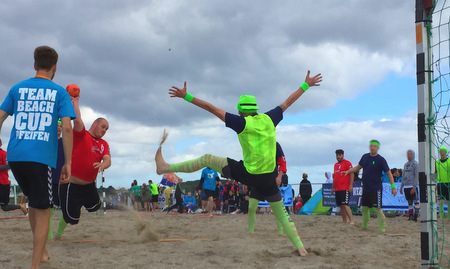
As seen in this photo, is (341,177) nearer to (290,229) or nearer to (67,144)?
(290,229)

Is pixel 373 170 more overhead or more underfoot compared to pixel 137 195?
more overhead

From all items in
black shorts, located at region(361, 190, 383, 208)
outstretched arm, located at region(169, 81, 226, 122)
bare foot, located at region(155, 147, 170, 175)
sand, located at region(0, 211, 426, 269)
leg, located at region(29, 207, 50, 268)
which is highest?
outstretched arm, located at region(169, 81, 226, 122)

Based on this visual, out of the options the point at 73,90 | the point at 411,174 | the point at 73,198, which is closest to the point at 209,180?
the point at 411,174

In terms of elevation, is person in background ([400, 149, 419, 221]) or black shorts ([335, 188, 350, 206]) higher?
person in background ([400, 149, 419, 221])

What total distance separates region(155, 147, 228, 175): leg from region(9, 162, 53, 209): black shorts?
2.01 meters

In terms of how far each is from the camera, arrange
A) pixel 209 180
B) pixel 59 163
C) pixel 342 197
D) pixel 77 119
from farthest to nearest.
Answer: pixel 209 180 → pixel 342 197 → pixel 59 163 → pixel 77 119

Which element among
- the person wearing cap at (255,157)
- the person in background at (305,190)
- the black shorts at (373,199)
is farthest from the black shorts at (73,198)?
the person in background at (305,190)

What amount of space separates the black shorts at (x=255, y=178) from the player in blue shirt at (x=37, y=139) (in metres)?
2.13

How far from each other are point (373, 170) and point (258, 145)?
17.7 ft

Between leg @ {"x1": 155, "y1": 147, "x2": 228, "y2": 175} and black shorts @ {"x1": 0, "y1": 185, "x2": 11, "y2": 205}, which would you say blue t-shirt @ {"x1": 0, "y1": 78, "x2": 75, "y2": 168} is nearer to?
leg @ {"x1": 155, "y1": 147, "x2": 228, "y2": 175}

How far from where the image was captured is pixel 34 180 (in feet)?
14.0

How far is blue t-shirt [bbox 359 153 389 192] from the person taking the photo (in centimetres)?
1015

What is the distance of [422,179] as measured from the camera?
15.8ft

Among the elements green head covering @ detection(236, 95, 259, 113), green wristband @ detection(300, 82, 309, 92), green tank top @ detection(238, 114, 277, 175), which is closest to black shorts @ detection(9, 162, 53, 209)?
green tank top @ detection(238, 114, 277, 175)
